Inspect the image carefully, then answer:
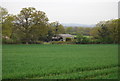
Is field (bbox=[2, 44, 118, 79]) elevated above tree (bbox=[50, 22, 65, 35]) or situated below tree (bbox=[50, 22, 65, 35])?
below

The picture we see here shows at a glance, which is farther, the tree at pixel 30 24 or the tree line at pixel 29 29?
the tree at pixel 30 24

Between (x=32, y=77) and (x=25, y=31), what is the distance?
39.2m

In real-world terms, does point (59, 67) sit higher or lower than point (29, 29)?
lower

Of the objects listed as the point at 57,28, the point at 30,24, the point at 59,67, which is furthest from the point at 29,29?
the point at 59,67

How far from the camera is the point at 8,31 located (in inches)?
1622

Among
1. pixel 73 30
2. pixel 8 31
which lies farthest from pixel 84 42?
pixel 8 31

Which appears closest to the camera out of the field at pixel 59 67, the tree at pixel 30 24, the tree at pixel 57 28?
the field at pixel 59 67

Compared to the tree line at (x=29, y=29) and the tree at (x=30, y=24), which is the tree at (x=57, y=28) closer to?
the tree line at (x=29, y=29)

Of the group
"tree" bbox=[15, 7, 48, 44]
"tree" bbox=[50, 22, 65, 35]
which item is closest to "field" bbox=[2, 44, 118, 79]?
"tree" bbox=[15, 7, 48, 44]

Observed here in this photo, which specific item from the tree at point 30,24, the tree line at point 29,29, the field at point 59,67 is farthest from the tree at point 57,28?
the field at point 59,67

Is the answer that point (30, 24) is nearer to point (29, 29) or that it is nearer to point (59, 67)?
point (29, 29)

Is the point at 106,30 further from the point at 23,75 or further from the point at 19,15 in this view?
the point at 23,75

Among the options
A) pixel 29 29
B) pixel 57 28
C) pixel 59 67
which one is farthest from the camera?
pixel 57 28

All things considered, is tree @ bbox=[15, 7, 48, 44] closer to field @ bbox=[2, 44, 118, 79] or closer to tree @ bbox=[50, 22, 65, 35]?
tree @ bbox=[50, 22, 65, 35]
